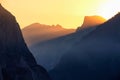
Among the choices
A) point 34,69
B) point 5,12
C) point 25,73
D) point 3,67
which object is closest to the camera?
point 3,67

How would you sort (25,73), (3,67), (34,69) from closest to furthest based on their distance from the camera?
(3,67)
(25,73)
(34,69)

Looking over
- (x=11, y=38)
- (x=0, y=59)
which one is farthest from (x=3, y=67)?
(x=11, y=38)

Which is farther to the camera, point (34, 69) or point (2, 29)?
point (34, 69)

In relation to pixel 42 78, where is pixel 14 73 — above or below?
above

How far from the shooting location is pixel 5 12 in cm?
10669

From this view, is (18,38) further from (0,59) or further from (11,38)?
(0,59)

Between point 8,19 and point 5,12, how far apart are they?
7.08 feet

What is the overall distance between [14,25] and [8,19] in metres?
2.14

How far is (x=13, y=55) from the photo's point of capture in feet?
341

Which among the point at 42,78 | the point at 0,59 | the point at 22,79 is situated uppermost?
the point at 0,59

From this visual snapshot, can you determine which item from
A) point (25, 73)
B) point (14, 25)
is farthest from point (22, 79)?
point (14, 25)

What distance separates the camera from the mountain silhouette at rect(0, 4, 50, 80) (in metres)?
95.0

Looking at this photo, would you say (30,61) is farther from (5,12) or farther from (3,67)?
(3,67)

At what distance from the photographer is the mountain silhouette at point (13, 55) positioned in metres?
95.0
